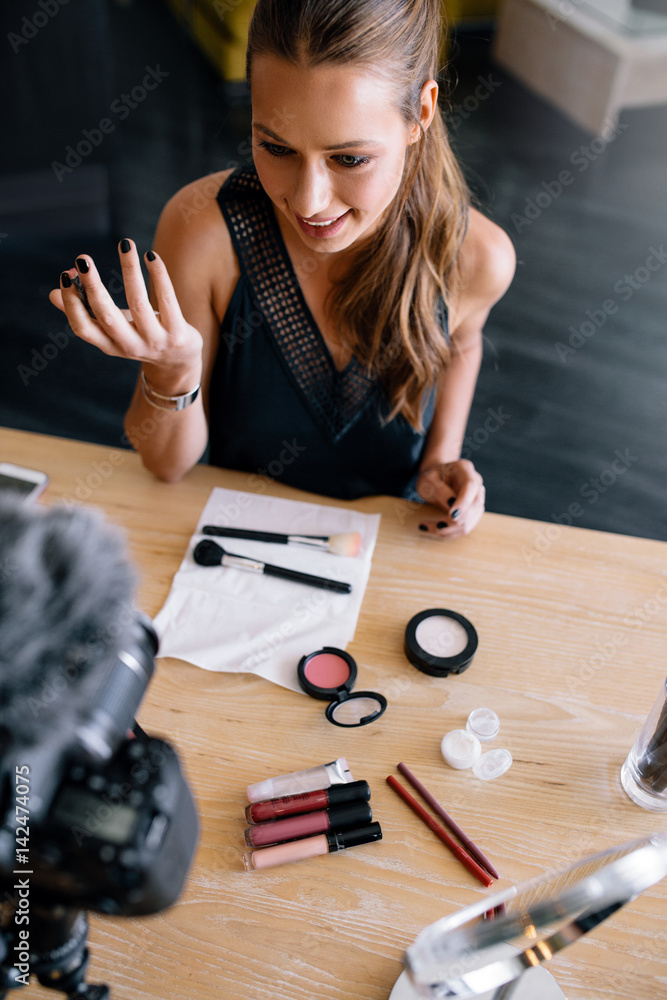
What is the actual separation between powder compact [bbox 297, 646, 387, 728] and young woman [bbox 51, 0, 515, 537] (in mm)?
241

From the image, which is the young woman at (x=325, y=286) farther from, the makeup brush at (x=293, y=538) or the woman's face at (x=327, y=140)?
the makeup brush at (x=293, y=538)

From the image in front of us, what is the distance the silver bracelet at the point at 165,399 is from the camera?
1.03 metres

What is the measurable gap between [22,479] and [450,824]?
692mm

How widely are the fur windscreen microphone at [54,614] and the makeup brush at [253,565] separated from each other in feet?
1.77

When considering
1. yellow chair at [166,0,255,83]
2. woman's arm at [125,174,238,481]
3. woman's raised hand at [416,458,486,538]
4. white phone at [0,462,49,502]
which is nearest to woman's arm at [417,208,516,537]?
woman's raised hand at [416,458,486,538]

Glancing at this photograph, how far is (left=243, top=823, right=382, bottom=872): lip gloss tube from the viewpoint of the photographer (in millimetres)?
737

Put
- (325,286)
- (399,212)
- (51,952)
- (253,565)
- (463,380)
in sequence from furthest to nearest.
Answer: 1. (463,380)
2. (325,286)
3. (399,212)
4. (253,565)
5. (51,952)

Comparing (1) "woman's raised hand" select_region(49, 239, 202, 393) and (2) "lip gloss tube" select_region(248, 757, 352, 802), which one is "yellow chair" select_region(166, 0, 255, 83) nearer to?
(1) "woman's raised hand" select_region(49, 239, 202, 393)

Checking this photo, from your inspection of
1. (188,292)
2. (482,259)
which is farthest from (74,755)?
(482,259)

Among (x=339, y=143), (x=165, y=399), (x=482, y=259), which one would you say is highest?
(x=339, y=143)

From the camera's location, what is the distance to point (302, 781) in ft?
2.59

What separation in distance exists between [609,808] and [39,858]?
0.59 meters

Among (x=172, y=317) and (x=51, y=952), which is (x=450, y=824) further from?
(x=172, y=317)

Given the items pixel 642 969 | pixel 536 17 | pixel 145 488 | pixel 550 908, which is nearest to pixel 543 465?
pixel 145 488
